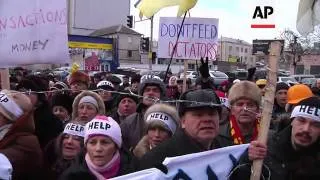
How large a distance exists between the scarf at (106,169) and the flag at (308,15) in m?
1.82

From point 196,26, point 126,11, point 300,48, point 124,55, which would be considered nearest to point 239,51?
point 126,11

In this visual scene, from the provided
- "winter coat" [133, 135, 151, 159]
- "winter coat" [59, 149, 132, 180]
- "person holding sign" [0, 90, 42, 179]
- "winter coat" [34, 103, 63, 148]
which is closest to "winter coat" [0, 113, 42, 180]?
"person holding sign" [0, 90, 42, 179]

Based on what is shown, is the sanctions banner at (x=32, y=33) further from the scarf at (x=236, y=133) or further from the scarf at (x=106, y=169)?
the scarf at (x=236, y=133)

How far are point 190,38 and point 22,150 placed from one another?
4657 mm

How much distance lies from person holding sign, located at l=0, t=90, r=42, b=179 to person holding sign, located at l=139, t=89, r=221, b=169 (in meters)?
0.80

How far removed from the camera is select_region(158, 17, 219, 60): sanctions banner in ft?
25.5

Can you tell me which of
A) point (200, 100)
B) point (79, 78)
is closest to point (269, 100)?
point (200, 100)

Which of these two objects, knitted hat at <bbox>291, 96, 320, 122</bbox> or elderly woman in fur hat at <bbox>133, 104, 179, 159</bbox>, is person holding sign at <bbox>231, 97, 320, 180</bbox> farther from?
elderly woman in fur hat at <bbox>133, 104, 179, 159</bbox>

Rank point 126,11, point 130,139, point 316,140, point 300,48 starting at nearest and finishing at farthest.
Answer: point 316,140
point 130,139
point 300,48
point 126,11

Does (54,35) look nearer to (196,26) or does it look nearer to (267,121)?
(267,121)

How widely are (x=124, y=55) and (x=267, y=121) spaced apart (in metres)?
71.5

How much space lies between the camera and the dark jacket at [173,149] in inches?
125

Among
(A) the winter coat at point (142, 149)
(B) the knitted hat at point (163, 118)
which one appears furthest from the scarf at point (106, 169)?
(B) the knitted hat at point (163, 118)

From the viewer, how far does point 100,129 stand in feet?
11.5
